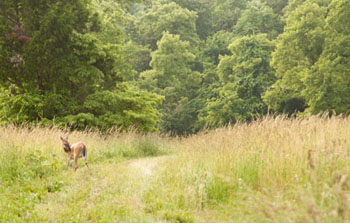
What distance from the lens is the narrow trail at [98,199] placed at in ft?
15.6

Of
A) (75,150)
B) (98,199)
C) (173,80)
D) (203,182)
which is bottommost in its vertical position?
(173,80)

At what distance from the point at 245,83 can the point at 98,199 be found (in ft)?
97.7

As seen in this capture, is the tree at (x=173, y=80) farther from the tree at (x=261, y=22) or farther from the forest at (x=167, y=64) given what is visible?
the tree at (x=261, y=22)

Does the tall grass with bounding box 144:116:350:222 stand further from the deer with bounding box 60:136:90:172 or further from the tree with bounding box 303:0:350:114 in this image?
the tree with bounding box 303:0:350:114

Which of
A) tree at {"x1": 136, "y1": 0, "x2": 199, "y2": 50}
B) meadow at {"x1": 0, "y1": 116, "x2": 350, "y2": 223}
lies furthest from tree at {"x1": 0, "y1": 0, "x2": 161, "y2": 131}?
tree at {"x1": 136, "y1": 0, "x2": 199, "y2": 50}

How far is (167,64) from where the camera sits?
129ft

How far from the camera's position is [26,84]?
17859 millimetres

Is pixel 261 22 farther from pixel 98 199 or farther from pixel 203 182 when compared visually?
pixel 98 199

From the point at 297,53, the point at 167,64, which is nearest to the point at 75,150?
the point at 297,53

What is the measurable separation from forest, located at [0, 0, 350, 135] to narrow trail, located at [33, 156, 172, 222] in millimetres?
4428

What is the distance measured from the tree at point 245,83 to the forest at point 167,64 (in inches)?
4.4

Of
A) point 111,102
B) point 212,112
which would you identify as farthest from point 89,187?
point 212,112

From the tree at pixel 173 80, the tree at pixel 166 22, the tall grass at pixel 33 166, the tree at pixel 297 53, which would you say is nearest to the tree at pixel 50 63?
the tall grass at pixel 33 166

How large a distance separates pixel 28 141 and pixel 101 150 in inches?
118
